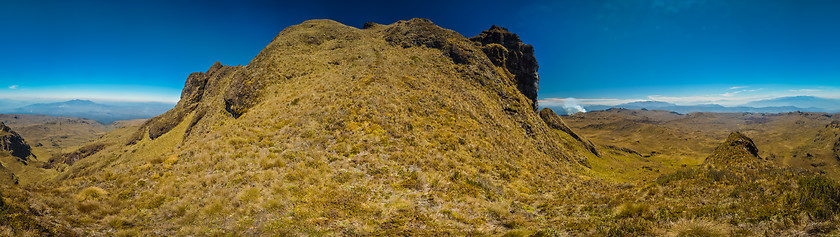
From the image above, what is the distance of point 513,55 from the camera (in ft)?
239

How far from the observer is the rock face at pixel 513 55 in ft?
230

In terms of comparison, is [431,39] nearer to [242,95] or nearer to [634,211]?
[242,95]

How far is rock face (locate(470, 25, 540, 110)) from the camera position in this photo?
230 ft

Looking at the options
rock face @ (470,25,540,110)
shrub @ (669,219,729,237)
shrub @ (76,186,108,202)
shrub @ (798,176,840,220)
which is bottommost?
shrub @ (76,186,108,202)

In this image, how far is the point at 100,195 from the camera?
48.1ft

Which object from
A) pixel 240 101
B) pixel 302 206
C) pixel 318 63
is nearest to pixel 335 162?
pixel 302 206

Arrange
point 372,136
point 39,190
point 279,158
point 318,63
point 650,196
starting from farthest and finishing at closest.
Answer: point 318,63 → point 372,136 → point 279,158 → point 650,196 → point 39,190

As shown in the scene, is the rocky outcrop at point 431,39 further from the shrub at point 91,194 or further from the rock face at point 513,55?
the shrub at point 91,194

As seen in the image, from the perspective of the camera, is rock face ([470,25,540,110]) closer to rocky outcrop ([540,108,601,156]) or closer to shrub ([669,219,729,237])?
rocky outcrop ([540,108,601,156])

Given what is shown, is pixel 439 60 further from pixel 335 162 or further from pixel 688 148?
pixel 688 148

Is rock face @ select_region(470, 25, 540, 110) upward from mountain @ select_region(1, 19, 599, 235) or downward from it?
upward

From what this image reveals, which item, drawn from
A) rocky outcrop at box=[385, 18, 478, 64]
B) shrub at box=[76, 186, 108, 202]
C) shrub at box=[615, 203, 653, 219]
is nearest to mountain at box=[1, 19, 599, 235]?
shrub at box=[76, 186, 108, 202]

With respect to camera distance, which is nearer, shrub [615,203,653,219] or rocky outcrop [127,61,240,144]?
shrub [615,203,653,219]

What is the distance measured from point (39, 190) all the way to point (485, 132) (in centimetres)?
3428
